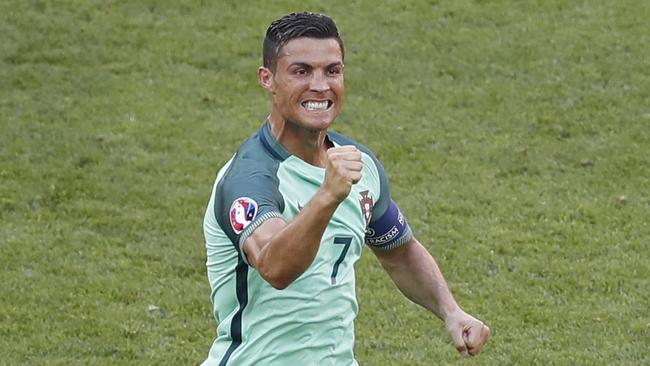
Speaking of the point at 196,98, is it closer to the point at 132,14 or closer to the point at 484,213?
the point at 132,14

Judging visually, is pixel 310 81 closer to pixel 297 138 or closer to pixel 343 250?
pixel 297 138

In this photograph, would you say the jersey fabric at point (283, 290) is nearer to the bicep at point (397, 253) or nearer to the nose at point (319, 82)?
the nose at point (319, 82)

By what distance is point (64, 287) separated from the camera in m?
9.24

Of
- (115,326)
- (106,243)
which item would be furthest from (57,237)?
(115,326)

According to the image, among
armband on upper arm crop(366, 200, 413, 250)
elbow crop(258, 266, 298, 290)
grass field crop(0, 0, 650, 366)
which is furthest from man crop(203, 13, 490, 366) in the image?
grass field crop(0, 0, 650, 366)

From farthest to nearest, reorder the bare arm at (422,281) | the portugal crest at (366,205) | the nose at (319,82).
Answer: the bare arm at (422,281) < the portugal crest at (366,205) < the nose at (319,82)

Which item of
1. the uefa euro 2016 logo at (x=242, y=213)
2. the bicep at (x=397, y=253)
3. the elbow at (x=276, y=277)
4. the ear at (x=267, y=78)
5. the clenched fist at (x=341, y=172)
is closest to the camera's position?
the clenched fist at (x=341, y=172)

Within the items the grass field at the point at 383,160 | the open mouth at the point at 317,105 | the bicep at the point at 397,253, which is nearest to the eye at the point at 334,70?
the open mouth at the point at 317,105

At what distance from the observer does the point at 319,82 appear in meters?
4.38

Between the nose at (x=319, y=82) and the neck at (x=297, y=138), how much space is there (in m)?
0.21

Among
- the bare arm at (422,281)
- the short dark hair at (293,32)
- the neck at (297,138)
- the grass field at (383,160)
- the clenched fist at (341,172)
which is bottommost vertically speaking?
the grass field at (383,160)

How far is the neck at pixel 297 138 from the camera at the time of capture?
4.55 m

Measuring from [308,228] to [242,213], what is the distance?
39 cm

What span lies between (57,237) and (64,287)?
0.95m
